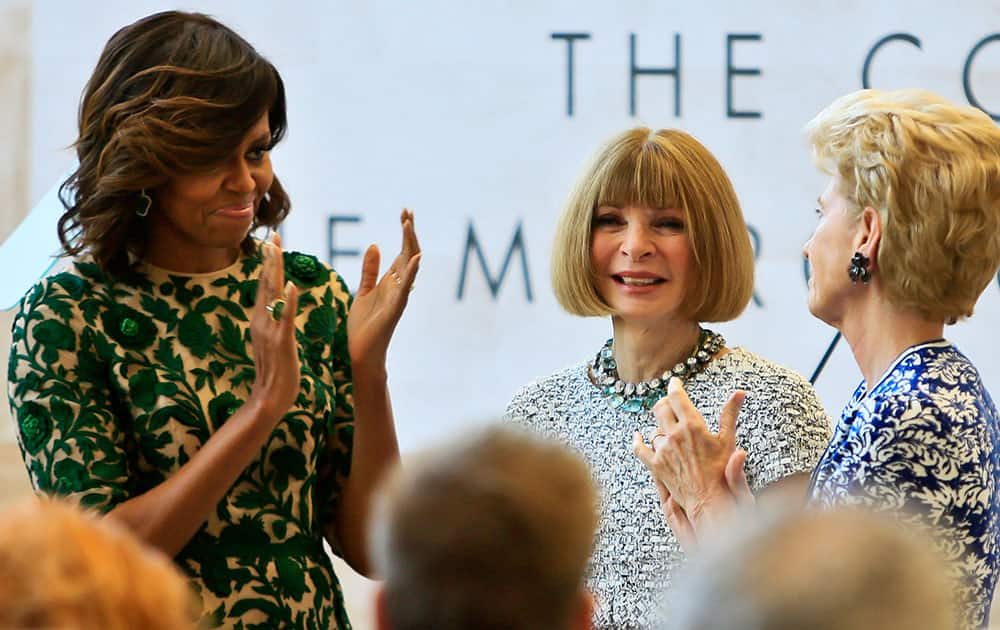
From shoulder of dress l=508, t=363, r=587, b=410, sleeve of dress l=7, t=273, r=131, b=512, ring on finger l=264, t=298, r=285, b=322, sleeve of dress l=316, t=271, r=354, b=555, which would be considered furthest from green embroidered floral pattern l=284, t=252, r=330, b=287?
shoulder of dress l=508, t=363, r=587, b=410

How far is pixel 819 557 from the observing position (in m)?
1.10

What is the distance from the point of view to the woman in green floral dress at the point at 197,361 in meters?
2.29

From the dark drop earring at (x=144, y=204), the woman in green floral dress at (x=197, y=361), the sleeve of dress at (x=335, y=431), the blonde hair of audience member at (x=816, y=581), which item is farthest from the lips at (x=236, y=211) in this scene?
the blonde hair of audience member at (x=816, y=581)

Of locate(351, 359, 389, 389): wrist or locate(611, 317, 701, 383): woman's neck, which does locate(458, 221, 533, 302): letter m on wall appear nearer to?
locate(611, 317, 701, 383): woman's neck

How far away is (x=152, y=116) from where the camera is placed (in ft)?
7.68

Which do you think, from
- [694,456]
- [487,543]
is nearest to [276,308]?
[694,456]

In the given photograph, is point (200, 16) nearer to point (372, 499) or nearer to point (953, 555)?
point (372, 499)

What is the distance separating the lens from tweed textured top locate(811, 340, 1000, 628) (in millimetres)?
2137

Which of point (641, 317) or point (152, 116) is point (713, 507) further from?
point (152, 116)

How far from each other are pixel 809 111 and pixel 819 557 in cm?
324

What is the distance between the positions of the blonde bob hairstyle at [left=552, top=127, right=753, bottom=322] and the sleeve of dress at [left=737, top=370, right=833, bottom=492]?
0.22 m

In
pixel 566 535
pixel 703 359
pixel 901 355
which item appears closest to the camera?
pixel 566 535

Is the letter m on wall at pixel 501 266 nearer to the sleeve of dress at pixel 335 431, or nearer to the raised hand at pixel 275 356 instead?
the sleeve of dress at pixel 335 431

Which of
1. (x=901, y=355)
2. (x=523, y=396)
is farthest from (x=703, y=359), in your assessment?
(x=901, y=355)
